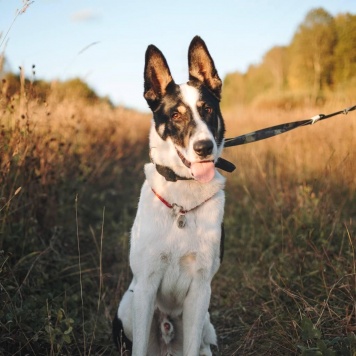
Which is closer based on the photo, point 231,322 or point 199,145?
point 199,145

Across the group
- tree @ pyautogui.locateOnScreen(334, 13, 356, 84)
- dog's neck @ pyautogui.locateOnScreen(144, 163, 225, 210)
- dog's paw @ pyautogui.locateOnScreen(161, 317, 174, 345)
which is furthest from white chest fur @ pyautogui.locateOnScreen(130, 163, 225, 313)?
tree @ pyautogui.locateOnScreen(334, 13, 356, 84)

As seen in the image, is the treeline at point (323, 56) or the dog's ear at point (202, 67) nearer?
the dog's ear at point (202, 67)

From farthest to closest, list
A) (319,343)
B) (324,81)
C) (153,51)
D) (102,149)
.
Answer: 1. (324,81)
2. (102,149)
3. (153,51)
4. (319,343)

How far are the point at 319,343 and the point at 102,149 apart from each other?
5.66 m

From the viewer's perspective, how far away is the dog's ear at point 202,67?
8.67 ft

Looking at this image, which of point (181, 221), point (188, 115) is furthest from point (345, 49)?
point (181, 221)

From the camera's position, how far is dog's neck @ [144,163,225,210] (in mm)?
2373

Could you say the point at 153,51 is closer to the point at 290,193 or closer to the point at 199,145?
the point at 199,145

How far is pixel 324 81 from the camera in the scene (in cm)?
750

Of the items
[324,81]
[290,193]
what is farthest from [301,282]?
[324,81]

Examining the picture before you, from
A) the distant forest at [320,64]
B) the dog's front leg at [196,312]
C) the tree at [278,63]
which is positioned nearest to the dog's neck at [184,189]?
the dog's front leg at [196,312]

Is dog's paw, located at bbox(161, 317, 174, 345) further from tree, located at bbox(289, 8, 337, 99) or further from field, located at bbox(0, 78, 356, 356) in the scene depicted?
tree, located at bbox(289, 8, 337, 99)

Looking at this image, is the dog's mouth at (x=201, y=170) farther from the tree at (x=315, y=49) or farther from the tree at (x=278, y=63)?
the tree at (x=278, y=63)

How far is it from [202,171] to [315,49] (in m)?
5.89
